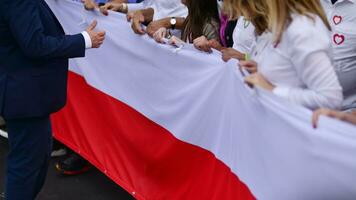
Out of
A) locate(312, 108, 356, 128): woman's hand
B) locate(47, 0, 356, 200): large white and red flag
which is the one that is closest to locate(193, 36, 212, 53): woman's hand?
locate(47, 0, 356, 200): large white and red flag

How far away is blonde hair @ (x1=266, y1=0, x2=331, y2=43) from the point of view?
168 centimetres

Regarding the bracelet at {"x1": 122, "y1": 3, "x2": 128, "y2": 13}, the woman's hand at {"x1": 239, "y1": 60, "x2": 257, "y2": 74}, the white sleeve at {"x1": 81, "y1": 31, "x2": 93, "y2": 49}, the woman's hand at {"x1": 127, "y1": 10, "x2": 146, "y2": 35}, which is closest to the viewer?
the woman's hand at {"x1": 239, "y1": 60, "x2": 257, "y2": 74}

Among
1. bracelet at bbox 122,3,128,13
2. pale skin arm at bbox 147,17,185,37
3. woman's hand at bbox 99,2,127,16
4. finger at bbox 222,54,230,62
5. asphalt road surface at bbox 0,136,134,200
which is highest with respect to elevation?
finger at bbox 222,54,230,62

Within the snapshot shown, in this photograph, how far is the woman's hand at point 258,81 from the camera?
1.76 metres

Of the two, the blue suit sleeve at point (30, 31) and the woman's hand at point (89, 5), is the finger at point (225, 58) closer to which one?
the blue suit sleeve at point (30, 31)

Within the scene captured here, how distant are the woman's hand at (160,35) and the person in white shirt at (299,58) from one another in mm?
911

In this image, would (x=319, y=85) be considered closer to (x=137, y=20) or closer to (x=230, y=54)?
(x=230, y=54)

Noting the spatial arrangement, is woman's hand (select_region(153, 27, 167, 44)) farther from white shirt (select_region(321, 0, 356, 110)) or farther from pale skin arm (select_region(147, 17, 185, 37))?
white shirt (select_region(321, 0, 356, 110))

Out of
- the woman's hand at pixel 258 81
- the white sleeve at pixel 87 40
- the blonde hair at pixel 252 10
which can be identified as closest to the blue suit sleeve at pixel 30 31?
the white sleeve at pixel 87 40

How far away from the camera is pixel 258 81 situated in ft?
5.83

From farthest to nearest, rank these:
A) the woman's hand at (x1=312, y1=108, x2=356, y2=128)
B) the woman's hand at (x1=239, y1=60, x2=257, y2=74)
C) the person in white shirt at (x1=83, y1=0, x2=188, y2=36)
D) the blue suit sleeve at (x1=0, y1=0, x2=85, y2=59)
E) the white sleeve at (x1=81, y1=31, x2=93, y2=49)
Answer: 1. the person in white shirt at (x1=83, y1=0, x2=188, y2=36)
2. the white sleeve at (x1=81, y1=31, x2=93, y2=49)
3. the blue suit sleeve at (x1=0, y1=0, x2=85, y2=59)
4. the woman's hand at (x1=239, y1=60, x2=257, y2=74)
5. the woman's hand at (x1=312, y1=108, x2=356, y2=128)

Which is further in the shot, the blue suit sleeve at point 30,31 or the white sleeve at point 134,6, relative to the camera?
the white sleeve at point 134,6

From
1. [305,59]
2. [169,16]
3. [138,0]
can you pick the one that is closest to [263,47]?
[305,59]

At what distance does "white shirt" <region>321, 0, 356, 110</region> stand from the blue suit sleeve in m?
1.39
